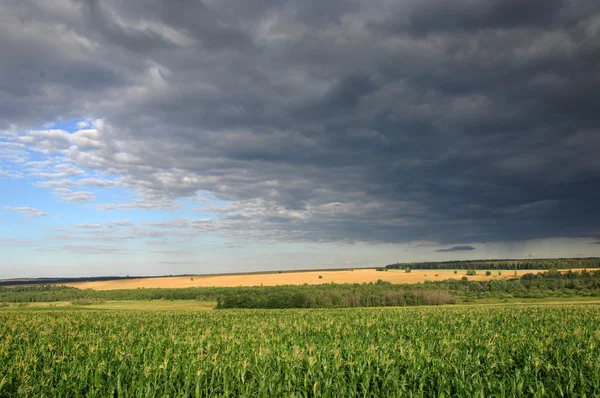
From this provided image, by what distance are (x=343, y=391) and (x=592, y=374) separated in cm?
827

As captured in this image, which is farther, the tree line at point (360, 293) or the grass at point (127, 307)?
the tree line at point (360, 293)

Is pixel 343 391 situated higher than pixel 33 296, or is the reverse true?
pixel 343 391

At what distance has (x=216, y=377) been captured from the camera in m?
12.3

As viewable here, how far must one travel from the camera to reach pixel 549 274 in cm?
16462

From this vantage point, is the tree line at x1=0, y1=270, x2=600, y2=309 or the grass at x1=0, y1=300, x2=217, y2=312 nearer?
the grass at x1=0, y1=300, x2=217, y2=312

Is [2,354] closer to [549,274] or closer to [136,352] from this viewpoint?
[136,352]

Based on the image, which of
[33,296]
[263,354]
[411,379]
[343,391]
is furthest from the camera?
[33,296]

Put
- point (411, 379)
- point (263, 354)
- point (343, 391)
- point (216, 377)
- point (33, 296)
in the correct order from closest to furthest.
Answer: point (343, 391) → point (411, 379) → point (216, 377) → point (263, 354) → point (33, 296)

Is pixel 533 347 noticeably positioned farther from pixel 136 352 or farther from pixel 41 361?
pixel 41 361

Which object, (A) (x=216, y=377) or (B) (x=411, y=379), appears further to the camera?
(A) (x=216, y=377)

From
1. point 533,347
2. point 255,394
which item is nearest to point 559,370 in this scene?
point 533,347

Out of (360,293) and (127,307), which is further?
(360,293)

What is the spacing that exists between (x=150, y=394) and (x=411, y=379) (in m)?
7.71

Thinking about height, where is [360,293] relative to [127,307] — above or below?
above
